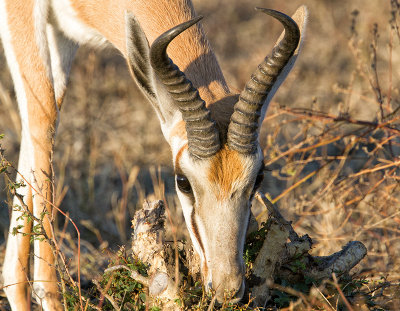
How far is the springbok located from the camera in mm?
3664

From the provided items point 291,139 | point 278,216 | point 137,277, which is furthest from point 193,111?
point 291,139

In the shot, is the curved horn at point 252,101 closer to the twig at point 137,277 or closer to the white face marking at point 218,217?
the white face marking at point 218,217

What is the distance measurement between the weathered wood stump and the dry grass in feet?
1.61

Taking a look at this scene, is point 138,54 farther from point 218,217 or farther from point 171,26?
point 218,217

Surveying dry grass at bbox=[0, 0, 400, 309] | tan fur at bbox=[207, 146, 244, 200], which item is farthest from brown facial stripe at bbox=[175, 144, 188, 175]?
dry grass at bbox=[0, 0, 400, 309]

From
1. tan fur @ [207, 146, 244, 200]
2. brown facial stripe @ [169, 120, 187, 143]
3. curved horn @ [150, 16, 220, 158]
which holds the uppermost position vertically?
curved horn @ [150, 16, 220, 158]

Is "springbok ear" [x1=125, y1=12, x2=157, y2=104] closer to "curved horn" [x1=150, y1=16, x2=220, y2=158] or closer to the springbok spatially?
the springbok

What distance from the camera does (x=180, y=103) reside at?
12.3 feet

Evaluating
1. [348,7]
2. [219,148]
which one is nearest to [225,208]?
[219,148]

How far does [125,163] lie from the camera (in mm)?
8211

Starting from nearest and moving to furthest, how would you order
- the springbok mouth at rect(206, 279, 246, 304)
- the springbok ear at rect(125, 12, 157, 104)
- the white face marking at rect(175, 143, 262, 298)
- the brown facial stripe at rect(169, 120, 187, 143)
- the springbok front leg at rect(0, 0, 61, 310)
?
the springbok mouth at rect(206, 279, 246, 304) < the white face marking at rect(175, 143, 262, 298) < the springbok ear at rect(125, 12, 157, 104) < the brown facial stripe at rect(169, 120, 187, 143) < the springbok front leg at rect(0, 0, 61, 310)

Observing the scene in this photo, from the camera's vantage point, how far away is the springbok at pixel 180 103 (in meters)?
3.66

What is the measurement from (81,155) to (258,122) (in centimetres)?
488

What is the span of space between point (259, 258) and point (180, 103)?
1.11 meters
